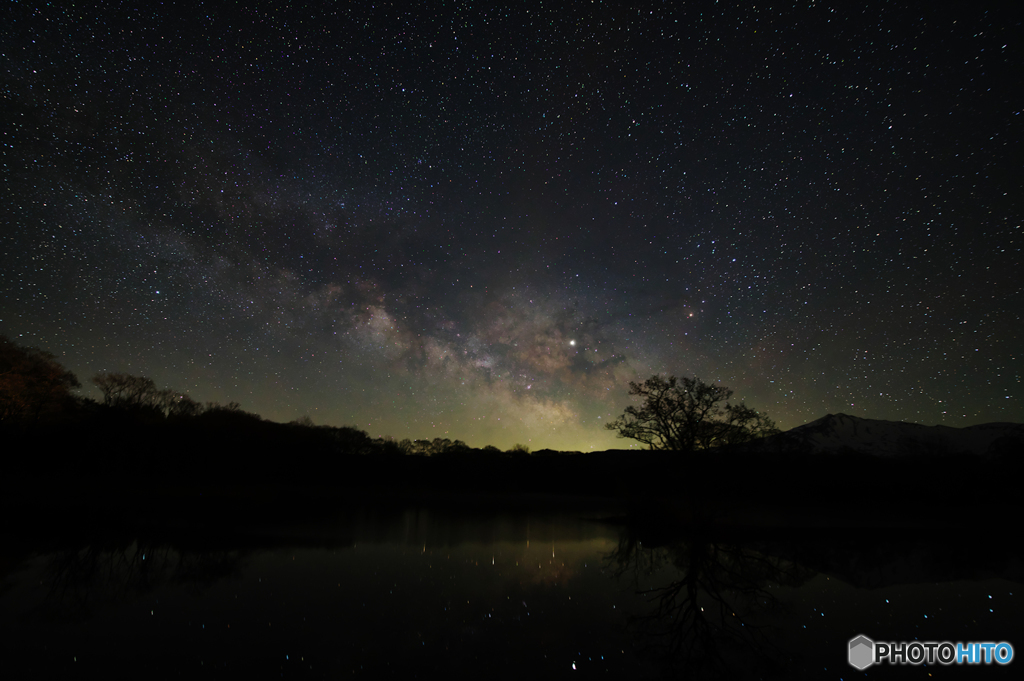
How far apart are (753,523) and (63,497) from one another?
140 feet

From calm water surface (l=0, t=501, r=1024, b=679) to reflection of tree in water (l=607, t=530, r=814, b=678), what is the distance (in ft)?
0.16

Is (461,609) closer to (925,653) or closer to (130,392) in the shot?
(925,653)

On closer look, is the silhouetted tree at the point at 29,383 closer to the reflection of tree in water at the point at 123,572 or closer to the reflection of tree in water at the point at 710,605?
the reflection of tree in water at the point at 123,572

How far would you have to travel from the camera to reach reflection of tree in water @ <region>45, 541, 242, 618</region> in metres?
7.62

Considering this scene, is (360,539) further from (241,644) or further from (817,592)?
(817,592)

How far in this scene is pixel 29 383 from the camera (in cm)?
3412

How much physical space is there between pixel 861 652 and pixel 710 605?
2.47 m

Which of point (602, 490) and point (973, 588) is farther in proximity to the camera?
point (602, 490)

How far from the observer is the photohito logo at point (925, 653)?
6.55 meters

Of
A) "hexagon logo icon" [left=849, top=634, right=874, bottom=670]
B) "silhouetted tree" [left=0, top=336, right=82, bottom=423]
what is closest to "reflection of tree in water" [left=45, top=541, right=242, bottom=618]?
"hexagon logo icon" [left=849, top=634, right=874, bottom=670]

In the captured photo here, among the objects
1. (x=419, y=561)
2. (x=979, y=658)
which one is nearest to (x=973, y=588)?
(x=979, y=658)

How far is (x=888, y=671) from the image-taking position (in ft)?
20.0

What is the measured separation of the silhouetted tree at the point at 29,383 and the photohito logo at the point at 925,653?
49753 mm

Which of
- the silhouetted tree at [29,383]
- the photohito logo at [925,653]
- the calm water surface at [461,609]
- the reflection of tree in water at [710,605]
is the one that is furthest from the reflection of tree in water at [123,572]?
the silhouetted tree at [29,383]
